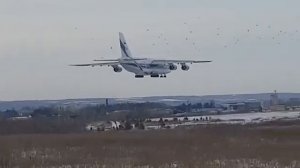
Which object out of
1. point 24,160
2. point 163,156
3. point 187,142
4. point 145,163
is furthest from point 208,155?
point 187,142

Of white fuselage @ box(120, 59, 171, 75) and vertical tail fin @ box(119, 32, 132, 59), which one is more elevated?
vertical tail fin @ box(119, 32, 132, 59)

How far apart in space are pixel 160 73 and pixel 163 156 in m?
44.1

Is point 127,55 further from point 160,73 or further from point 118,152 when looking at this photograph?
point 118,152

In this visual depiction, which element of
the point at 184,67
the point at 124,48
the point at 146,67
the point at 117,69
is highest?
the point at 124,48

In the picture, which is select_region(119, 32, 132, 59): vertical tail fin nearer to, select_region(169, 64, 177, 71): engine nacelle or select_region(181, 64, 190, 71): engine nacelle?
select_region(181, 64, 190, 71): engine nacelle

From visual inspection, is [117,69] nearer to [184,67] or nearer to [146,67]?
[146,67]

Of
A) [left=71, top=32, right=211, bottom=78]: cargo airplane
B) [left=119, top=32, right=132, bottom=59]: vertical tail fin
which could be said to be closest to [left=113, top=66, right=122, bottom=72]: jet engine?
[left=71, top=32, right=211, bottom=78]: cargo airplane

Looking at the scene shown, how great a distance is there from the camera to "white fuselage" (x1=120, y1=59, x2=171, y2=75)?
78.9 meters

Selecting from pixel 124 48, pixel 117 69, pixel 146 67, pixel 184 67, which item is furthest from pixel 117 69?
pixel 124 48

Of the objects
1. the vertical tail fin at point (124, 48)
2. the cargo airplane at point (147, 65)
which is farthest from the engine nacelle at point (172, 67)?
the vertical tail fin at point (124, 48)

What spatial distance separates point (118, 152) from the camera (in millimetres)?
39250

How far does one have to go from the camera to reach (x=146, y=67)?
80.0 m

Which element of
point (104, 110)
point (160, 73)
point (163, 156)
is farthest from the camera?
point (104, 110)

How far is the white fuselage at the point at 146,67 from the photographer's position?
78.9 metres
